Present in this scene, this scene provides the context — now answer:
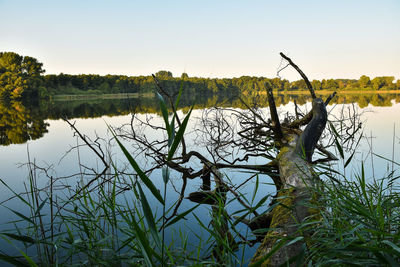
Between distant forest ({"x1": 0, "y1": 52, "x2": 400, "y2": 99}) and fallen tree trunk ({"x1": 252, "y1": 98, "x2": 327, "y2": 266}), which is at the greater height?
distant forest ({"x1": 0, "y1": 52, "x2": 400, "y2": 99})

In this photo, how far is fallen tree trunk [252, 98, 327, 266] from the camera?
1.49 m

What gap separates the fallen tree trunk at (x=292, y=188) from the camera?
1.49m

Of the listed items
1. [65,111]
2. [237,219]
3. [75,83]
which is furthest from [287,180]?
[75,83]

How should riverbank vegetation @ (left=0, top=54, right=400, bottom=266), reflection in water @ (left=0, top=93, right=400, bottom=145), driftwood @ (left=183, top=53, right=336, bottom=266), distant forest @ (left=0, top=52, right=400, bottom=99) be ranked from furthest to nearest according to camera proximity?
distant forest @ (left=0, top=52, right=400, bottom=99) → reflection in water @ (left=0, top=93, right=400, bottom=145) → driftwood @ (left=183, top=53, right=336, bottom=266) → riverbank vegetation @ (left=0, top=54, right=400, bottom=266)

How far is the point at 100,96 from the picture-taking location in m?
62.1

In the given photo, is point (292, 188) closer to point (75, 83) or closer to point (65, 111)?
point (65, 111)

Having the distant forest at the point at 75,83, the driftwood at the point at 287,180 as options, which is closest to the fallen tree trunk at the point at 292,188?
the driftwood at the point at 287,180

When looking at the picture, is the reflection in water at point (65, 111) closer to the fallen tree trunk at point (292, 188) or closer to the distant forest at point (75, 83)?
the fallen tree trunk at point (292, 188)

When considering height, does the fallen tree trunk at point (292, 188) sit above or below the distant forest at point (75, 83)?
below

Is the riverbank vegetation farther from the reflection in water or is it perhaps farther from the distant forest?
the distant forest

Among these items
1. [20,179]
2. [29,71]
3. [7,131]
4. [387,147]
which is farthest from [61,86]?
[387,147]

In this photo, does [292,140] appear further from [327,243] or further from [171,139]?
[171,139]

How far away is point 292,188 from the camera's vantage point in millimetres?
1611

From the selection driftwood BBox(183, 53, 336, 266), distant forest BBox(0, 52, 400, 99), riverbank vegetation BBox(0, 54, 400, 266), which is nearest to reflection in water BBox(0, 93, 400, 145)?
riverbank vegetation BBox(0, 54, 400, 266)
